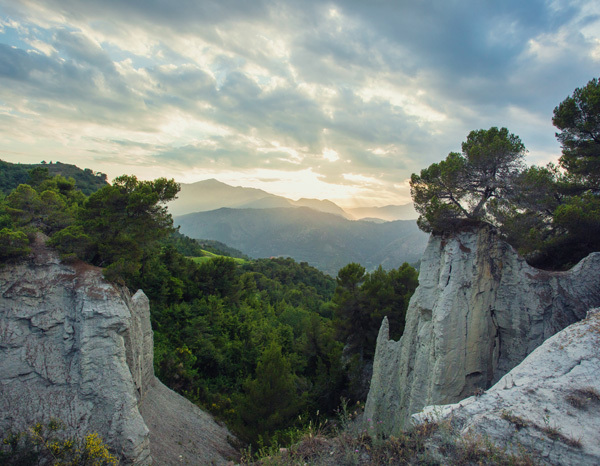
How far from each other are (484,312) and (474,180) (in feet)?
17.9

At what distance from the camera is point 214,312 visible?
2494 cm

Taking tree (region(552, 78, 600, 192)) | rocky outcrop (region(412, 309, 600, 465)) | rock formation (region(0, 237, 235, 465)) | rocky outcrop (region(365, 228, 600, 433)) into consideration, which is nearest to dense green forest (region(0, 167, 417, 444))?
rock formation (region(0, 237, 235, 465))

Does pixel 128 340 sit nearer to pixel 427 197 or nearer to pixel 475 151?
pixel 427 197

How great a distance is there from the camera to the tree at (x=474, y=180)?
12.1 meters

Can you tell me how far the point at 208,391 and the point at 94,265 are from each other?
436 inches

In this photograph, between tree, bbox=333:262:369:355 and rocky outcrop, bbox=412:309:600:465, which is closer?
rocky outcrop, bbox=412:309:600:465

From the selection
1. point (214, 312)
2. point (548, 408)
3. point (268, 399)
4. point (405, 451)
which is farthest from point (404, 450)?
point (214, 312)

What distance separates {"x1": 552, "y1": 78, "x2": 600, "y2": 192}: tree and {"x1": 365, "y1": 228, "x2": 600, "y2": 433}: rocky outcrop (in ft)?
15.6

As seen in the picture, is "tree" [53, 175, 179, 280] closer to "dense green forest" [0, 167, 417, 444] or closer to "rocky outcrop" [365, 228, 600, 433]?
"dense green forest" [0, 167, 417, 444]

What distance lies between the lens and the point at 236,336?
79.6 ft

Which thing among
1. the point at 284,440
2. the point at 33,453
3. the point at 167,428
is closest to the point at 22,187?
the point at 33,453

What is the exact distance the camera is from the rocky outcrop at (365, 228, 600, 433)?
10391 millimetres

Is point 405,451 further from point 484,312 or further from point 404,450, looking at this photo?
point 484,312

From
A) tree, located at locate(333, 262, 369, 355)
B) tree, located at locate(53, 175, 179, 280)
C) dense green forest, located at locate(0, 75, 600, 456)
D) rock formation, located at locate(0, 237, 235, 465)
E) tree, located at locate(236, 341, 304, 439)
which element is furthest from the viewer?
tree, located at locate(333, 262, 369, 355)
